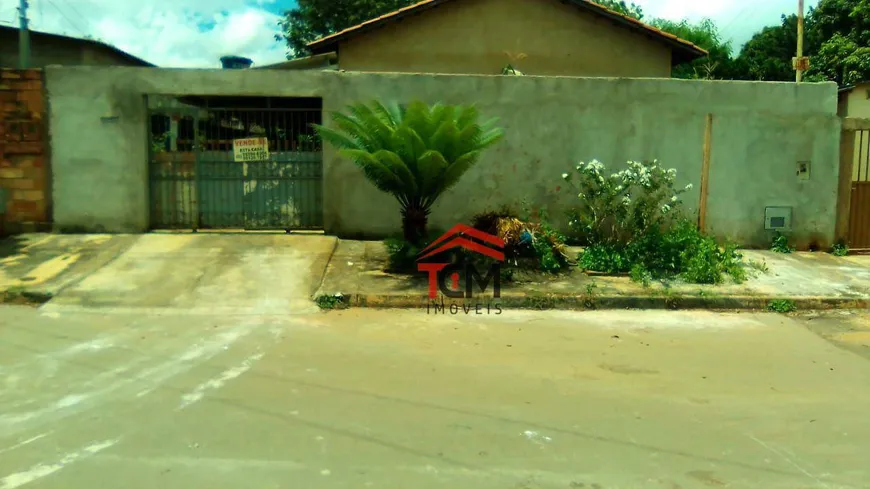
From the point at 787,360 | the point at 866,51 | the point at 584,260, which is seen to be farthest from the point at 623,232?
the point at 866,51

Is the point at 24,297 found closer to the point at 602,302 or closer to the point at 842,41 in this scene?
the point at 602,302

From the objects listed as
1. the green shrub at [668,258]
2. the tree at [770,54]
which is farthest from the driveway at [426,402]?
the tree at [770,54]

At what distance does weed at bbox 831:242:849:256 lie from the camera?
36.8 feet

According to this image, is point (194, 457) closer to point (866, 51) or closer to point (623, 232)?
point (623, 232)

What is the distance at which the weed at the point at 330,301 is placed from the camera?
8.20 m

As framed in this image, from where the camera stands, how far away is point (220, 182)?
11250 mm

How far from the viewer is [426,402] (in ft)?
16.4

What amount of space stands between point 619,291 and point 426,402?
172 inches

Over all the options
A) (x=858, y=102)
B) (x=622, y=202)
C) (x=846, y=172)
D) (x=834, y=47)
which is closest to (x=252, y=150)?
(x=622, y=202)

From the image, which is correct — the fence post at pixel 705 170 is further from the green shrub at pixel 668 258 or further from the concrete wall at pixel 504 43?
the concrete wall at pixel 504 43

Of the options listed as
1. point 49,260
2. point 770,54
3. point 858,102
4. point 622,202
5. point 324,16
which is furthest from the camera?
point 770,54

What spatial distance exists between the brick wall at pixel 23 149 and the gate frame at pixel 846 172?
41.5ft

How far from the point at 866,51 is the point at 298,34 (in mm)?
22894

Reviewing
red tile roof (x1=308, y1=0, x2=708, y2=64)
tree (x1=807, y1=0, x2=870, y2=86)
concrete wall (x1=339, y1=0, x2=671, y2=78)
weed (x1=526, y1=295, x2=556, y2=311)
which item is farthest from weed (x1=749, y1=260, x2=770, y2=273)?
tree (x1=807, y1=0, x2=870, y2=86)
